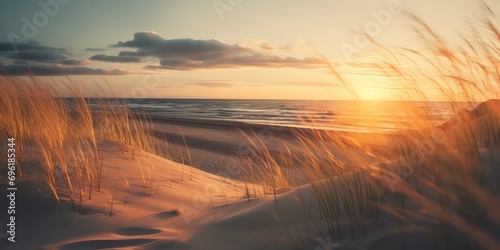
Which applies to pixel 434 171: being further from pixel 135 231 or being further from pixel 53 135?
pixel 53 135

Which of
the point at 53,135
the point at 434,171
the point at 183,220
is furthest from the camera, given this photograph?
the point at 53,135

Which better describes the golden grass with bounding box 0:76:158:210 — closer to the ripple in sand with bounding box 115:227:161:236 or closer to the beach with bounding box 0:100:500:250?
the beach with bounding box 0:100:500:250

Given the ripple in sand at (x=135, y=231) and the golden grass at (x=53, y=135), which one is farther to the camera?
the golden grass at (x=53, y=135)

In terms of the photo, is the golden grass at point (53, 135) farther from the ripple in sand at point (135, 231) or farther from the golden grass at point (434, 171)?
the golden grass at point (434, 171)

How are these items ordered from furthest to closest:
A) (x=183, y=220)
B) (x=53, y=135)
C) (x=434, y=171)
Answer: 1. (x=53, y=135)
2. (x=183, y=220)
3. (x=434, y=171)

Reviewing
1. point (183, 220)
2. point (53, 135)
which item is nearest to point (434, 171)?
point (183, 220)

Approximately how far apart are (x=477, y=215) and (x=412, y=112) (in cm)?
104

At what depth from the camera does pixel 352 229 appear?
2.05 m

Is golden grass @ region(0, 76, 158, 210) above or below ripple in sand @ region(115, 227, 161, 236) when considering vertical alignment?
above

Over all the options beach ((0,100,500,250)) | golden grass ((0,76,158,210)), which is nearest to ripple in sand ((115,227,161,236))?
beach ((0,100,500,250))

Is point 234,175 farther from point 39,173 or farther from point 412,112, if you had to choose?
point 412,112

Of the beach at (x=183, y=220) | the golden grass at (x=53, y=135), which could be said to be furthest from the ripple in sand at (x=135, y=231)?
the golden grass at (x=53, y=135)

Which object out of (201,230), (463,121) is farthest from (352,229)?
(201,230)

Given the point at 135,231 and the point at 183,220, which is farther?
the point at 183,220
